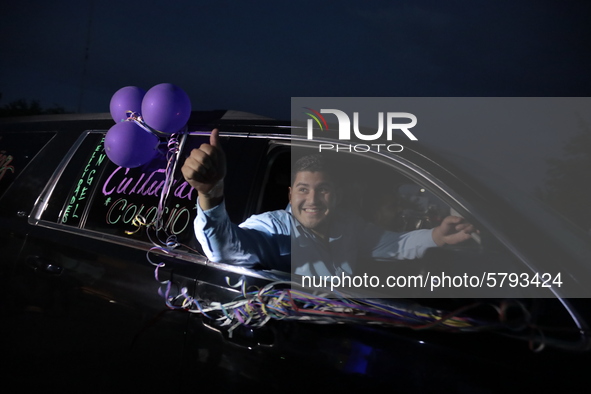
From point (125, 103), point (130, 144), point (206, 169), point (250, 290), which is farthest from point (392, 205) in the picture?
point (125, 103)

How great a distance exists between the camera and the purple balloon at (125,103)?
2539 millimetres

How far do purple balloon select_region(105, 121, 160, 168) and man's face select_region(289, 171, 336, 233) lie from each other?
79cm

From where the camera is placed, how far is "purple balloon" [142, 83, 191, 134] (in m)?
2.23

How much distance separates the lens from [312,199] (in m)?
2.23

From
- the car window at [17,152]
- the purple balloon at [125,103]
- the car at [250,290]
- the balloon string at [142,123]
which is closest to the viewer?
the car at [250,290]

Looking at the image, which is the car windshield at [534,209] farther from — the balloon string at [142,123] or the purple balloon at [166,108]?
the balloon string at [142,123]

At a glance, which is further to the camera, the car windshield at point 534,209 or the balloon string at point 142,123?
the balloon string at point 142,123

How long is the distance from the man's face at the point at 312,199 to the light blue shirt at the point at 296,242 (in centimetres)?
5

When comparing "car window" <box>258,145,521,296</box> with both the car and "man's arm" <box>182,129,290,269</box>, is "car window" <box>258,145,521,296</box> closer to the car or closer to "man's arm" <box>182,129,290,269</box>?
the car

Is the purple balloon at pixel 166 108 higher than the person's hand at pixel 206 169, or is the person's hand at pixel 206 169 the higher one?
the purple balloon at pixel 166 108

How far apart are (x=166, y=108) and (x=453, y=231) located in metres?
1.48

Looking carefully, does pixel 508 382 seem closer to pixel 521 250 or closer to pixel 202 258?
pixel 521 250

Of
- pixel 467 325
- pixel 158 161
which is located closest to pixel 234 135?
pixel 158 161

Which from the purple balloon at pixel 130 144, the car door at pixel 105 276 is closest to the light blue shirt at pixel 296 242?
the car door at pixel 105 276
